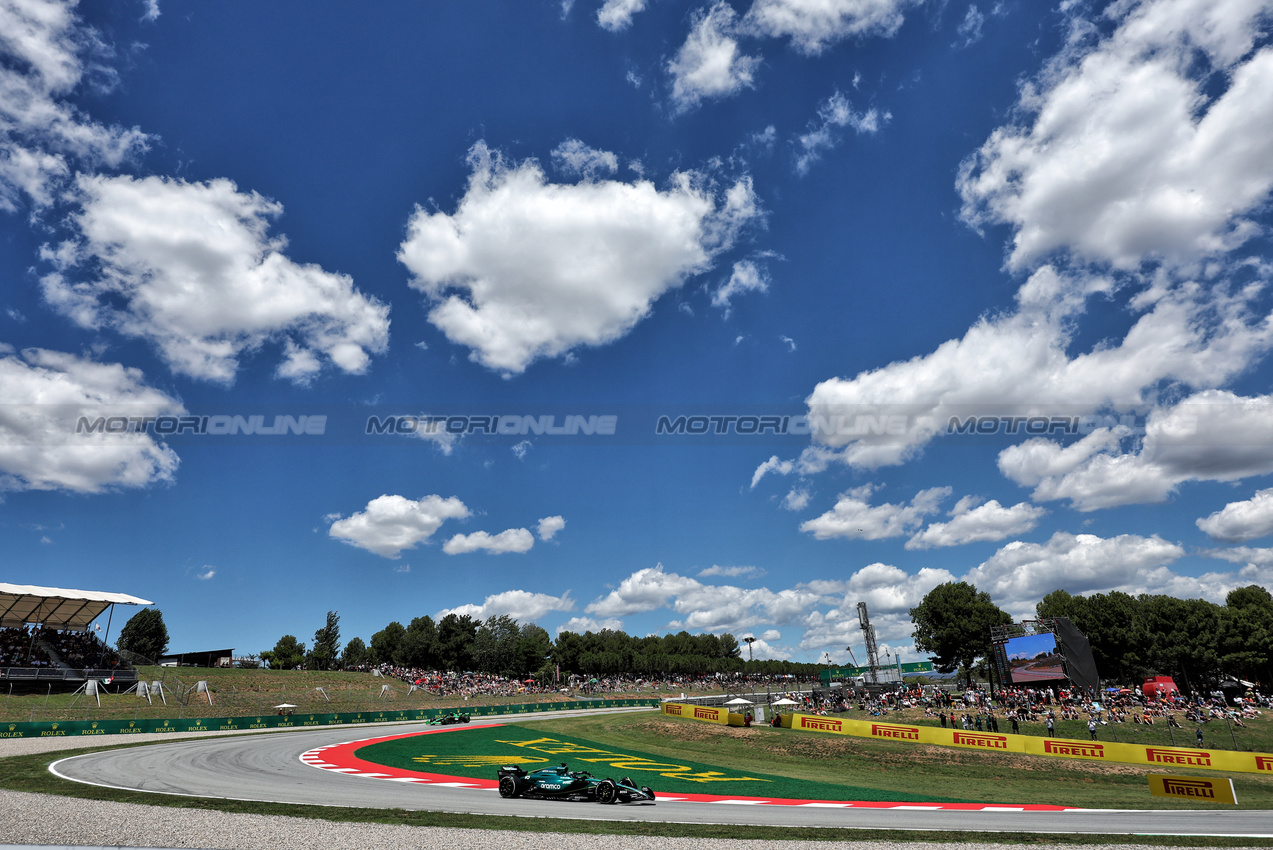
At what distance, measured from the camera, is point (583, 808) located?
19.2 meters

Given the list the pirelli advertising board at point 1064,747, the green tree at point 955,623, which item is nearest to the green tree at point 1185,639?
the green tree at point 955,623

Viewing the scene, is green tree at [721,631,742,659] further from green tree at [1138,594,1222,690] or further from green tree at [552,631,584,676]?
green tree at [1138,594,1222,690]

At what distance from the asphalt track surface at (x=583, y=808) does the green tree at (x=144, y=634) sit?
114 metres

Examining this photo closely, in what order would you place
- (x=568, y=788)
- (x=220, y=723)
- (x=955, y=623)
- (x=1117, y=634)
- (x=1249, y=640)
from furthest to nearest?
1. (x=955, y=623)
2. (x=1117, y=634)
3. (x=1249, y=640)
4. (x=220, y=723)
5. (x=568, y=788)

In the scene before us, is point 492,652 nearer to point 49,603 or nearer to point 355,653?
point 355,653

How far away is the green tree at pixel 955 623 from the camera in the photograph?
83625mm

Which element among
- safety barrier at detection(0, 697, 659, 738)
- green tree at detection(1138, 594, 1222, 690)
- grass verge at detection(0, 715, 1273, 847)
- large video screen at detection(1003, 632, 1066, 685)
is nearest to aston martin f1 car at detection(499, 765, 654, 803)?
grass verge at detection(0, 715, 1273, 847)

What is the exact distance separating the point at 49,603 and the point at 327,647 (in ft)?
244

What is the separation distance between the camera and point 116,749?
112 ft

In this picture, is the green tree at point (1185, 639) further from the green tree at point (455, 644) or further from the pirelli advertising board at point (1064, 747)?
the green tree at point (455, 644)

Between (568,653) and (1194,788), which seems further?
(568,653)

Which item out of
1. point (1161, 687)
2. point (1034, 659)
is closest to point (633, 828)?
point (1034, 659)

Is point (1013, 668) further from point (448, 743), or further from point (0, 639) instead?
point (0, 639)

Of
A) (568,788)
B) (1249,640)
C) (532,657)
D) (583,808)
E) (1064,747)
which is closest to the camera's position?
(583,808)
